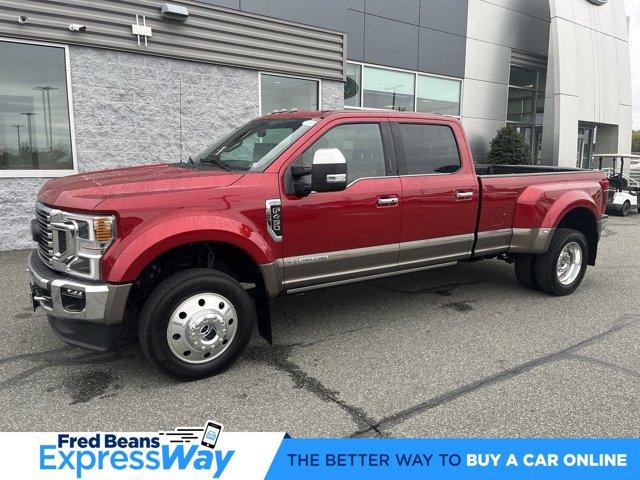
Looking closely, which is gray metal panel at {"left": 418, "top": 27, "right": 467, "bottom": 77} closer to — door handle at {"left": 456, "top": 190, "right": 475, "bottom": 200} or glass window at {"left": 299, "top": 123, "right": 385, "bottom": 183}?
door handle at {"left": 456, "top": 190, "right": 475, "bottom": 200}

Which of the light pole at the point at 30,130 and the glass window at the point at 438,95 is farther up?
the glass window at the point at 438,95

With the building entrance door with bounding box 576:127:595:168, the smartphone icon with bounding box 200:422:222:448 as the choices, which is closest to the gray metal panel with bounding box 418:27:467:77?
the building entrance door with bounding box 576:127:595:168

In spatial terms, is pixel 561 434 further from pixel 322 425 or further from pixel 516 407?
pixel 322 425

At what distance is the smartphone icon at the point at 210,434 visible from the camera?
2.77m

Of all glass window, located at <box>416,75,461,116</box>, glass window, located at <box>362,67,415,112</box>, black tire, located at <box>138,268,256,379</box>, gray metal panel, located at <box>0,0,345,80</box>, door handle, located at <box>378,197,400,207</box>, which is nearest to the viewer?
black tire, located at <box>138,268,256,379</box>

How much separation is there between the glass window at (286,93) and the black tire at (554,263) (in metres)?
6.17

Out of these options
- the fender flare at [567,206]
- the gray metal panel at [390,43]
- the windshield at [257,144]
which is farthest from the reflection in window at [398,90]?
the windshield at [257,144]

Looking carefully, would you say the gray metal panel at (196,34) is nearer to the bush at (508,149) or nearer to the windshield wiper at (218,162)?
the windshield wiper at (218,162)

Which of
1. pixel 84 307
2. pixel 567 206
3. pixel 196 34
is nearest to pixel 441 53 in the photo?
pixel 196 34

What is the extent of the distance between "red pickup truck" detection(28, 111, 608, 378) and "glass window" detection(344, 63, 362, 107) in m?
6.93

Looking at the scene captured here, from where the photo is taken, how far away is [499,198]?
507cm

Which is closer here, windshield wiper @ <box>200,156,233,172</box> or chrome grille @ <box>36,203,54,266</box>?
chrome grille @ <box>36,203,54,266</box>

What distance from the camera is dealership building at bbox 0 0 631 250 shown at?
25.6ft

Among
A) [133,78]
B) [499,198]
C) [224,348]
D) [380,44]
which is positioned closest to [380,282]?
[499,198]
